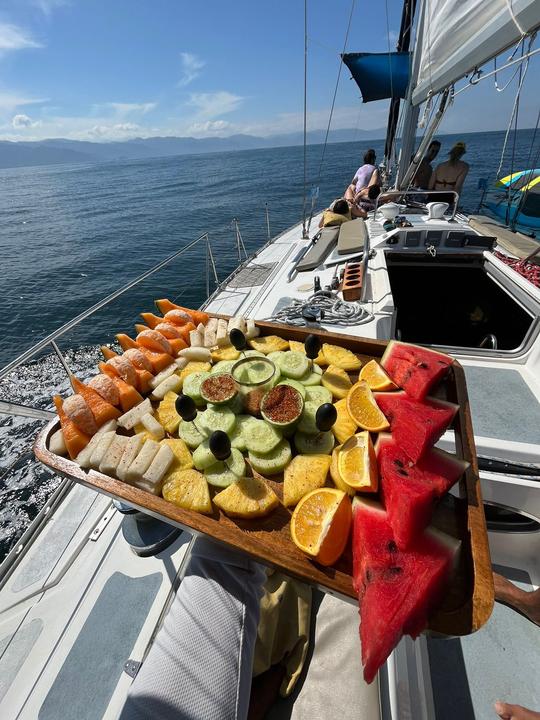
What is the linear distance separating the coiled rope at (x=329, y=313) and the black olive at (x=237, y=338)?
146 centimetres

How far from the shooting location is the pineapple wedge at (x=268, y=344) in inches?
115

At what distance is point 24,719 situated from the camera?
236cm

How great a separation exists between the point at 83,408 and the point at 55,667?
232 centimetres

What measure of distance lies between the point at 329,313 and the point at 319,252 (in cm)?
320

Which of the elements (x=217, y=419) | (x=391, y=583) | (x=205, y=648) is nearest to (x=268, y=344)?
(x=217, y=419)

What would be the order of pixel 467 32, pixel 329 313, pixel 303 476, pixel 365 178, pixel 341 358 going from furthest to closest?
pixel 365 178, pixel 467 32, pixel 329 313, pixel 341 358, pixel 303 476

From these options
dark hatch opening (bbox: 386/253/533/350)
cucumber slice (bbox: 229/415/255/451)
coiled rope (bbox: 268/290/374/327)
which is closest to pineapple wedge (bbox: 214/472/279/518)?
cucumber slice (bbox: 229/415/255/451)

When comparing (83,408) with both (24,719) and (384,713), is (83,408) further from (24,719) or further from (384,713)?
(384,713)

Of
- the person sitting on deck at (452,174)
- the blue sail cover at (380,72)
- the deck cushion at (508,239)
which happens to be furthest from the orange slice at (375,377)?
the blue sail cover at (380,72)

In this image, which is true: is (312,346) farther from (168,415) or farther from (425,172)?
(425,172)

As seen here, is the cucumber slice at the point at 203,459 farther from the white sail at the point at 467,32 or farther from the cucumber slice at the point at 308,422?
the white sail at the point at 467,32

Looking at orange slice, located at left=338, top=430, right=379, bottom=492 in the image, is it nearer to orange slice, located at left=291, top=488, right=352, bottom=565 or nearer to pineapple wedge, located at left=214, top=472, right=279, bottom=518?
→ orange slice, located at left=291, top=488, right=352, bottom=565

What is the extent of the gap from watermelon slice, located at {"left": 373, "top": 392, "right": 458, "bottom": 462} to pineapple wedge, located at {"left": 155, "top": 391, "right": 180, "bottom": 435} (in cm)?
155

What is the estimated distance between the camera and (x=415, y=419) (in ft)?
6.38
